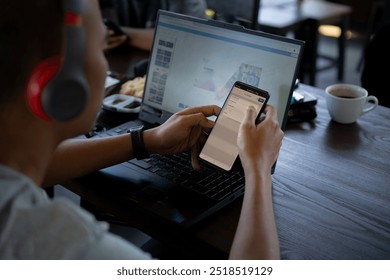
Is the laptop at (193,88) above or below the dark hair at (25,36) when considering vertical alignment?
below

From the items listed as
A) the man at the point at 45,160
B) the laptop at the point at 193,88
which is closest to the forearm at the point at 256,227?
the man at the point at 45,160

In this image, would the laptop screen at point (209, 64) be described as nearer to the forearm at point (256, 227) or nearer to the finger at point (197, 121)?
the finger at point (197, 121)

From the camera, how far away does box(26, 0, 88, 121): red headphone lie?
599 mm

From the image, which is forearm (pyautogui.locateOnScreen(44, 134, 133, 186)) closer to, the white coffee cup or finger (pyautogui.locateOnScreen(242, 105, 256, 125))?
finger (pyautogui.locateOnScreen(242, 105, 256, 125))

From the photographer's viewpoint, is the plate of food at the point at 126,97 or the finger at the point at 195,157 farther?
the plate of food at the point at 126,97

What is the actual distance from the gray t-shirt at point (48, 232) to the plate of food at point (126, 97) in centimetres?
72

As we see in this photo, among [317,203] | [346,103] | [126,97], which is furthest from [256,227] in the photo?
[126,97]

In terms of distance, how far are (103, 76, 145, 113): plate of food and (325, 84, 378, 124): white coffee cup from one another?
21.0 inches

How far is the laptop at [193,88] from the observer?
929 mm

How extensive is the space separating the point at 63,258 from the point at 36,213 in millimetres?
65

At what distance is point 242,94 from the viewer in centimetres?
97

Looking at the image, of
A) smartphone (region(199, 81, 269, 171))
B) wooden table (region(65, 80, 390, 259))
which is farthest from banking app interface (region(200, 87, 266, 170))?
wooden table (region(65, 80, 390, 259))
